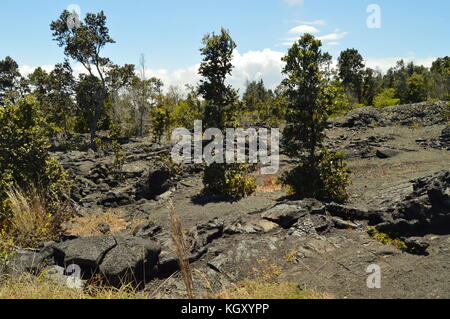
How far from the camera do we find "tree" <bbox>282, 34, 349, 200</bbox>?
13227mm

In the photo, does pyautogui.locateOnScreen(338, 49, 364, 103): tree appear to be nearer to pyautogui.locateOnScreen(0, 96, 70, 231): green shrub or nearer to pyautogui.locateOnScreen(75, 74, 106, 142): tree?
pyautogui.locateOnScreen(75, 74, 106, 142): tree

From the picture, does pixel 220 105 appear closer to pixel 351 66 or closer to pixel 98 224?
pixel 98 224

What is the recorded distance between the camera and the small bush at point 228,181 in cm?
1616

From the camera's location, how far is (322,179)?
1341cm

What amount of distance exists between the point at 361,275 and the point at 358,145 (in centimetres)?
2160

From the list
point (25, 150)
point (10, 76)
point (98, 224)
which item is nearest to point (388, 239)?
point (98, 224)

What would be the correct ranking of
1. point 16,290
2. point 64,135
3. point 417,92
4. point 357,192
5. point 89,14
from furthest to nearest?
point 417,92 → point 64,135 → point 89,14 → point 357,192 → point 16,290

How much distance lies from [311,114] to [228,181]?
17.2ft

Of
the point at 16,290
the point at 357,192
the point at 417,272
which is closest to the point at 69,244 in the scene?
the point at 16,290

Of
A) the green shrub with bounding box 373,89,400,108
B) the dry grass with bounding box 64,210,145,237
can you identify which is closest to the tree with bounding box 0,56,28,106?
the dry grass with bounding box 64,210,145,237

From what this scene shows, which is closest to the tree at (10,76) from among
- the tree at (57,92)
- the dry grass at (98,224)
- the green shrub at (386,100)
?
the tree at (57,92)

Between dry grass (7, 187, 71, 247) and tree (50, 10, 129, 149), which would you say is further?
tree (50, 10, 129, 149)
